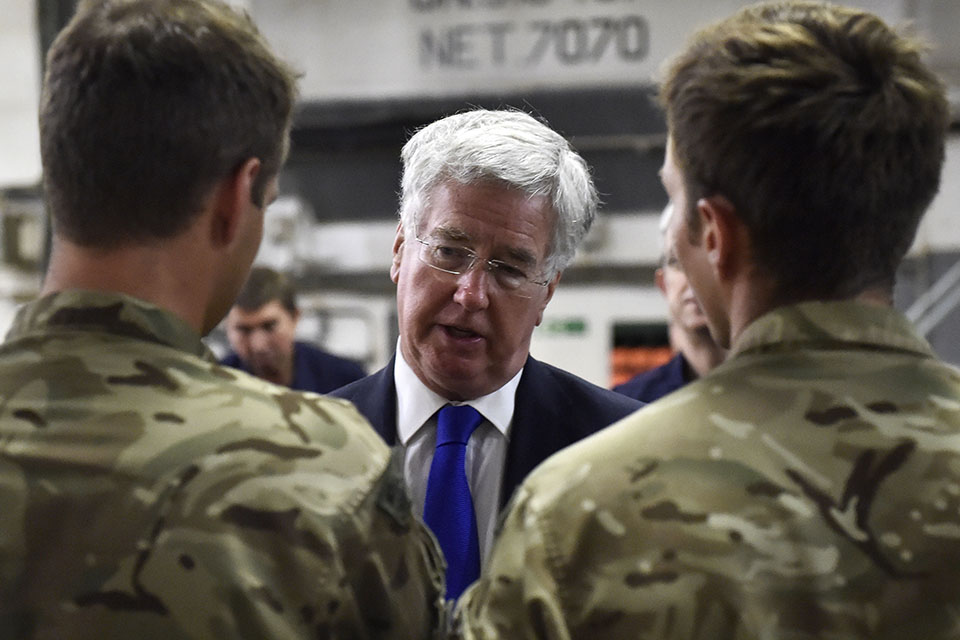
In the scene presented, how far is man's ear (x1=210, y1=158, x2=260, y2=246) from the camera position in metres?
1.17

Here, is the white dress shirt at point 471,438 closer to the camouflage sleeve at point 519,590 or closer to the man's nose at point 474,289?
the man's nose at point 474,289

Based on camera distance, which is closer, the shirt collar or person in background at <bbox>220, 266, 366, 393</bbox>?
the shirt collar

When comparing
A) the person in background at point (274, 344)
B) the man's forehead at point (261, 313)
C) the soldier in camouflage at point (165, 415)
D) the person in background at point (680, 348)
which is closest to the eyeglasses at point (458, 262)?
the soldier in camouflage at point (165, 415)

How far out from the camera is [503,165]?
1922 millimetres

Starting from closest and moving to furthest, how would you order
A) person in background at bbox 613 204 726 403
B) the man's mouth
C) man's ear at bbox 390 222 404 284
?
1. the man's mouth
2. man's ear at bbox 390 222 404 284
3. person in background at bbox 613 204 726 403

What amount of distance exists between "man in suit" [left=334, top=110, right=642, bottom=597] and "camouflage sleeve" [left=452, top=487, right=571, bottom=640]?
702 millimetres

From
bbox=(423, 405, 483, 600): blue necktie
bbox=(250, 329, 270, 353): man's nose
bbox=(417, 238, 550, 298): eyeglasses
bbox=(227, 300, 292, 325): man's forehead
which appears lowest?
bbox=(250, 329, 270, 353): man's nose

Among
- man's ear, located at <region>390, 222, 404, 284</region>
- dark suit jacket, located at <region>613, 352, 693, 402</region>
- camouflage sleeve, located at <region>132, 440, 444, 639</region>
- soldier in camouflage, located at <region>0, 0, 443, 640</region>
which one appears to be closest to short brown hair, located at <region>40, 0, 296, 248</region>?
soldier in camouflage, located at <region>0, 0, 443, 640</region>

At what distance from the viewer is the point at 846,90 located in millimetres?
1097

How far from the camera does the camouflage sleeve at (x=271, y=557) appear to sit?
1071 mm

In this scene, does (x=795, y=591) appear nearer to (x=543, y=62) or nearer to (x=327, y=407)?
(x=327, y=407)

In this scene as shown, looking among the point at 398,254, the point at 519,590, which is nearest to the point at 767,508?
the point at 519,590

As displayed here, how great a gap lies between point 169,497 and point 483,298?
3.08 ft

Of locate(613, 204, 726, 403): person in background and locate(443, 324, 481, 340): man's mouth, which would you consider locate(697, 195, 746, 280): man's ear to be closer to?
locate(443, 324, 481, 340): man's mouth
